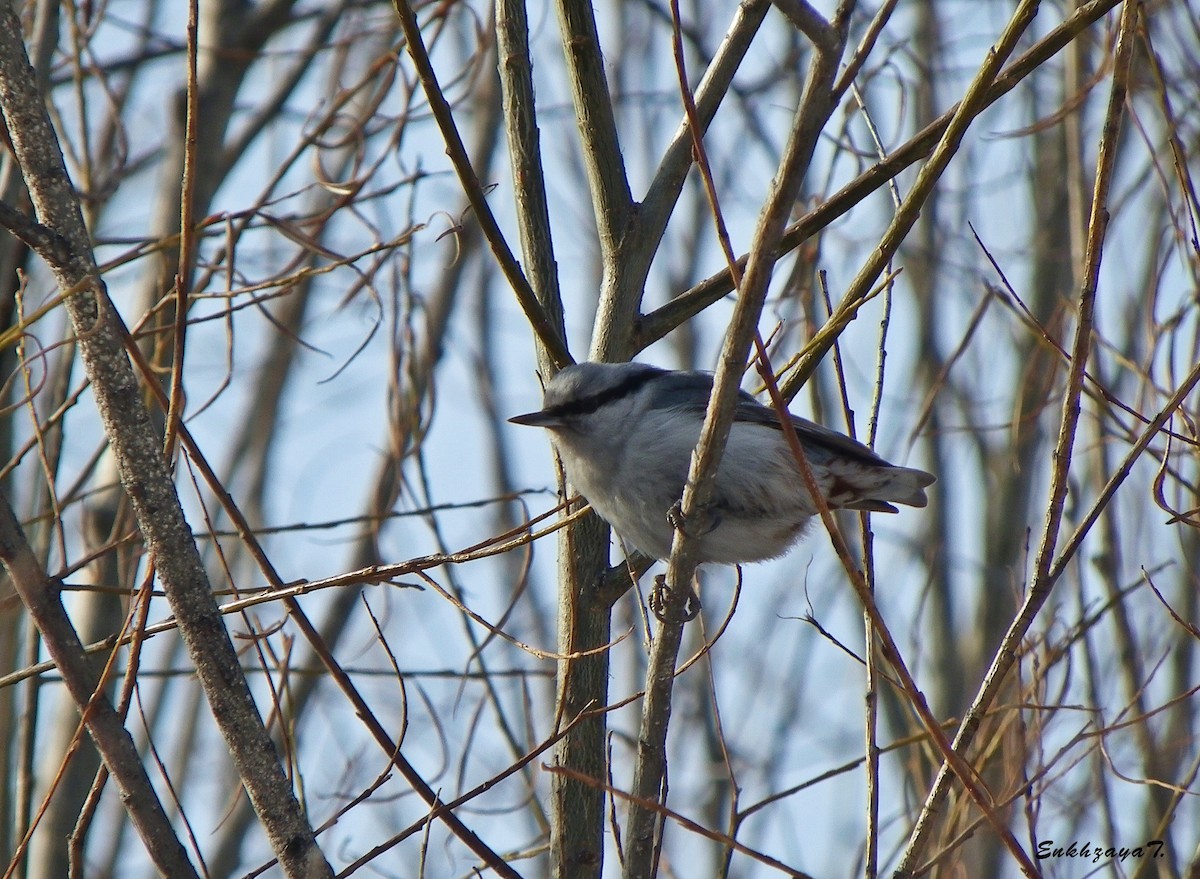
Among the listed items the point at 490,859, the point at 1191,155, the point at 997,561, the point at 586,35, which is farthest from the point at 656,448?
the point at 997,561

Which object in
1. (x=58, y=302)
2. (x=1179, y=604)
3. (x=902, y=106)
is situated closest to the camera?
Answer: (x=58, y=302)

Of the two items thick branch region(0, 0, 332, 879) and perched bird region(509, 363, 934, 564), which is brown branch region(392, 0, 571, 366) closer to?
perched bird region(509, 363, 934, 564)

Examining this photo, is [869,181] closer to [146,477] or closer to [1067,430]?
[1067,430]

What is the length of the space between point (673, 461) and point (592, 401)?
272mm

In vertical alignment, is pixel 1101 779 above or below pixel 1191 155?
below

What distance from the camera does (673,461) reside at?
3438 millimetres

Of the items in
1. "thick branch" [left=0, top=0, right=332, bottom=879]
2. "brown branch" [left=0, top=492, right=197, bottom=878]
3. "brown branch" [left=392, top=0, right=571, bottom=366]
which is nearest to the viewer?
"brown branch" [left=0, top=492, right=197, bottom=878]

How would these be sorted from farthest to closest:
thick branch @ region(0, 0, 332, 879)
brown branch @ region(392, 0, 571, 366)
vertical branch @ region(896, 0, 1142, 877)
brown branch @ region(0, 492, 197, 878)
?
brown branch @ region(392, 0, 571, 366) → thick branch @ region(0, 0, 332, 879) → brown branch @ region(0, 492, 197, 878) → vertical branch @ region(896, 0, 1142, 877)

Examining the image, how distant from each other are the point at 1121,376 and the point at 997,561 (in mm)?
1440

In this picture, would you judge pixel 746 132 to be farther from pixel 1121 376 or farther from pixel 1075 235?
pixel 1075 235

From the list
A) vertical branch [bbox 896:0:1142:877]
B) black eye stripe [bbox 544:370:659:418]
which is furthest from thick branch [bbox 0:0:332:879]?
black eye stripe [bbox 544:370:659:418]

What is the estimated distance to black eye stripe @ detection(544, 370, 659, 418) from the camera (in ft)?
11.3

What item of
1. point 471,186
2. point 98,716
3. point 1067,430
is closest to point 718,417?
point 1067,430

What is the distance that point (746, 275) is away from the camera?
192 centimetres
